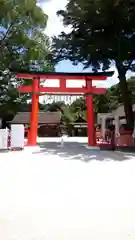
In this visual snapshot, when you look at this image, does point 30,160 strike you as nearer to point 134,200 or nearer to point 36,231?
point 134,200

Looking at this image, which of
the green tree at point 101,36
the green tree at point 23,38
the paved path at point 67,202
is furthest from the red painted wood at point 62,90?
the paved path at point 67,202

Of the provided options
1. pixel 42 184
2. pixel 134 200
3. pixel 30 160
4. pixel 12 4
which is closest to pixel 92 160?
pixel 30 160

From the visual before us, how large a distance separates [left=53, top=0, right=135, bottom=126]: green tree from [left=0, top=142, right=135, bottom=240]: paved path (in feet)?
33.3

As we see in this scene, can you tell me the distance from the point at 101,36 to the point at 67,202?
48.4ft

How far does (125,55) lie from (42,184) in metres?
13.2

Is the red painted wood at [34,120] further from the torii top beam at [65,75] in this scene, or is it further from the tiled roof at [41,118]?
the tiled roof at [41,118]

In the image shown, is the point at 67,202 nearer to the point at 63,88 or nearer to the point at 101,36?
the point at 63,88

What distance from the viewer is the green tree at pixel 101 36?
1772 cm

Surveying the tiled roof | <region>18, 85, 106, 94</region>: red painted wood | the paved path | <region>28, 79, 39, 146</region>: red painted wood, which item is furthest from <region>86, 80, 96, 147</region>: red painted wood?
the tiled roof

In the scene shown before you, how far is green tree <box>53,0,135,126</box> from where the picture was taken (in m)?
17.7

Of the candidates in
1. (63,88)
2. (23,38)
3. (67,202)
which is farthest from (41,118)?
(67,202)

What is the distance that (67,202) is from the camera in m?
5.73

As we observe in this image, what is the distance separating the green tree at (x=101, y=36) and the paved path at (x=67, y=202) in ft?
33.3

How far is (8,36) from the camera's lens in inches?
1032
